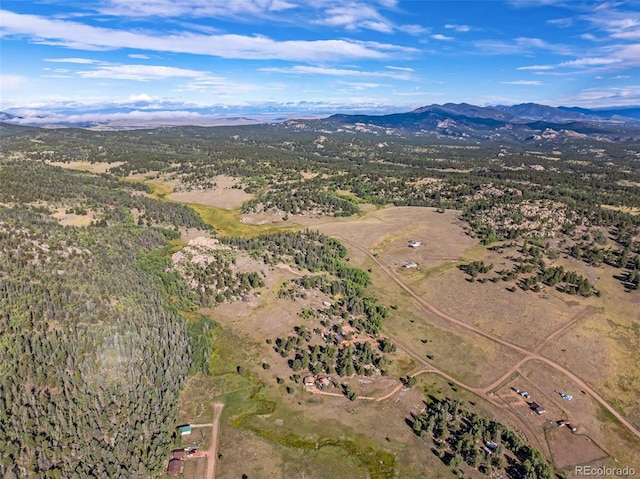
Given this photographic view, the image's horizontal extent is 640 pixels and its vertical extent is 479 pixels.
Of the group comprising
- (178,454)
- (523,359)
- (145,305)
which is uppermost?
(145,305)

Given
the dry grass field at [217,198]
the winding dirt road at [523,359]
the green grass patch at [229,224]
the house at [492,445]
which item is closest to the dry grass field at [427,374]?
the winding dirt road at [523,359]

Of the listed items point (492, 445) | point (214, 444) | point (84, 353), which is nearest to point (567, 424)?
point (492, 445)

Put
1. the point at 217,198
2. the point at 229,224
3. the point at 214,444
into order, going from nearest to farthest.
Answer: the point at 214,444 → the point at 229,224 → the point at 217,198

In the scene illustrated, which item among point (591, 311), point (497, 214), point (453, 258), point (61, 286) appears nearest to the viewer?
point (61, 286)

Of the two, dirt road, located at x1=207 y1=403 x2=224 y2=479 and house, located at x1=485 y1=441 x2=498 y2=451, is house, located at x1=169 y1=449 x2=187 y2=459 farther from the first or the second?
house, located at x1=485 y1=441 x2=498 y2=451

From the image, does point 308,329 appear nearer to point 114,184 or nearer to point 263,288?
point 263,288

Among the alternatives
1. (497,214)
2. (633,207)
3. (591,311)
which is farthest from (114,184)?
(633,207)

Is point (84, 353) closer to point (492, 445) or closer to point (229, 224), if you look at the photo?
point (492, 445)

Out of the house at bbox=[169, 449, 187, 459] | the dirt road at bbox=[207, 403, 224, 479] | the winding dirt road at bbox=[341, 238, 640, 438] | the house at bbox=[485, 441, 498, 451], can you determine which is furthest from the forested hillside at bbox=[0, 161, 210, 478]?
the winding dirt road at bbox=[341, 238, 640, 438]
